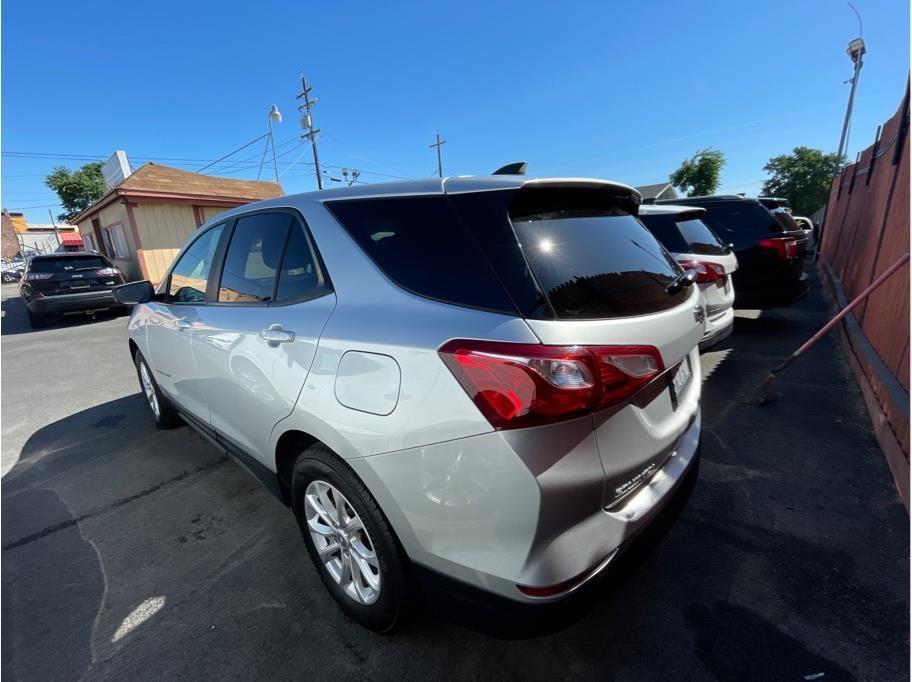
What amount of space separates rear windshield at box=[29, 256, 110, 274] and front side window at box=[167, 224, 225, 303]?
357 inches

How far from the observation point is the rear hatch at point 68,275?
9.30m

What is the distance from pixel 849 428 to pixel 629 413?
10.7 ft

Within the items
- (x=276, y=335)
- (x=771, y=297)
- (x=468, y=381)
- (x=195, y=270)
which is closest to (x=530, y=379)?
(x=468, y=381)

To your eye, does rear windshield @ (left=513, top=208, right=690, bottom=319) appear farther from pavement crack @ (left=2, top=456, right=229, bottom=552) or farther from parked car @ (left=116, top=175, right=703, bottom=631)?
pavement crack @ (left=2, top=456, right=229, bottom=552)

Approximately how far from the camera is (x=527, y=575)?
1271mm

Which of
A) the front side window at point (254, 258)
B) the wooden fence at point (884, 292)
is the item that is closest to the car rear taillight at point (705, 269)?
the wooden fence at point (884, 292)

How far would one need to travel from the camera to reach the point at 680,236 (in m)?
4.68

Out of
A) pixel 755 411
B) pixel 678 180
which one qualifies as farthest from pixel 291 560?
pixel 678 180

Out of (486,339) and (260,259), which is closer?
(486,339)

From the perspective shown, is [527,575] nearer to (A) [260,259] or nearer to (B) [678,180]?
(A) [260,259]

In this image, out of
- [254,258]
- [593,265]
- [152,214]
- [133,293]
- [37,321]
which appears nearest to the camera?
[593,265]

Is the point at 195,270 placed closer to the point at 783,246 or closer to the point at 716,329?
the point at 716,329

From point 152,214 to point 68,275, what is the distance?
218 inches

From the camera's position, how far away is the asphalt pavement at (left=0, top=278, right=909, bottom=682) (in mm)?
1700
